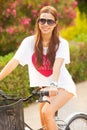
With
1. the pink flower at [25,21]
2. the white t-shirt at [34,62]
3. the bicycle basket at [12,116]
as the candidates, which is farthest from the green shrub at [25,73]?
the bicycle basket at [12,116]

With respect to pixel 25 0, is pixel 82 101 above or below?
below

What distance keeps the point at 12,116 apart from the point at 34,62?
3.48ft

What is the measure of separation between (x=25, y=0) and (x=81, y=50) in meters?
1.56

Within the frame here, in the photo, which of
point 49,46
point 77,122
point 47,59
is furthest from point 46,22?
point 77,122

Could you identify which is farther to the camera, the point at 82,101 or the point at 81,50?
the point at 81,50

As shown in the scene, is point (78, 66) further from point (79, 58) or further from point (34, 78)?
point (34, 78)

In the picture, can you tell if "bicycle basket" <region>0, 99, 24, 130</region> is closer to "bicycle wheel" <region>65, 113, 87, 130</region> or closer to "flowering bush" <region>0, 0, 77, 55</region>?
"bicycle wheel" <region>65, 113, 87, 130</region>

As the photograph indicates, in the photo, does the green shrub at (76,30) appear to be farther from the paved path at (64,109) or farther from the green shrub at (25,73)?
the paved path at (64,109)

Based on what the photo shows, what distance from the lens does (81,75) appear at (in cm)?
1029

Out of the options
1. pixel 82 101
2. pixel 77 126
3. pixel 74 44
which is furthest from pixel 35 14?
pixel 77 126

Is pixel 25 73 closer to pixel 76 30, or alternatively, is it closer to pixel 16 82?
pixel 16 82

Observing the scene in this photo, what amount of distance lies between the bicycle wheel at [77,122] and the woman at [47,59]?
29cm

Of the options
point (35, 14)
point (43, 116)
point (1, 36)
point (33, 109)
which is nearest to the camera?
point (43, 116)

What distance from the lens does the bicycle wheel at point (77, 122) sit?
517 centimetres
